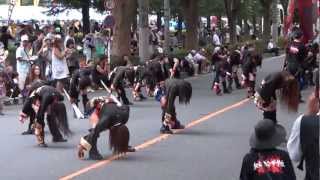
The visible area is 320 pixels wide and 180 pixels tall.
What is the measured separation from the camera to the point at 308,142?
7.15 meters

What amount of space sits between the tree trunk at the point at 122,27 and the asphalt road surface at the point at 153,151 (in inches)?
445

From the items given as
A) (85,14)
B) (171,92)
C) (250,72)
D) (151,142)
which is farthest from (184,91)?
(85,14)

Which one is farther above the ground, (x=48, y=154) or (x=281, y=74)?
(x=281, y=74)

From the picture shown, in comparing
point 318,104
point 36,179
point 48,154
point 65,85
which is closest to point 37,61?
point 65,85

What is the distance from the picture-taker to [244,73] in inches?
861

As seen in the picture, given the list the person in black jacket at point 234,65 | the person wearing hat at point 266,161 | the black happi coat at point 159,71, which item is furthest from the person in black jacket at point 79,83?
the person wearing hat at point 266,161

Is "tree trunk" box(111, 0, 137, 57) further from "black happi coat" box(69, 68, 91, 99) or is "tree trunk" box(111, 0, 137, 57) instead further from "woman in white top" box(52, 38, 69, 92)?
"black happi coat" box(69, 68, 91, 99)

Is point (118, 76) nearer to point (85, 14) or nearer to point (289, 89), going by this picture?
point (289, 89)

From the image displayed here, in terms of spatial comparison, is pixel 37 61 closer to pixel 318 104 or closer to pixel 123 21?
pixel 123 21

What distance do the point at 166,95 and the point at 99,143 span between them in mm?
1764

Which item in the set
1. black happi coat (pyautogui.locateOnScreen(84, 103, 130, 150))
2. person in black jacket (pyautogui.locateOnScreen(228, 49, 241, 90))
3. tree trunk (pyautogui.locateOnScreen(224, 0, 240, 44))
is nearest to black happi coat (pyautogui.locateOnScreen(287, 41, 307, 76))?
person in black jacket (pyautogui.locateOnScreen(228, 49, 241, 90))

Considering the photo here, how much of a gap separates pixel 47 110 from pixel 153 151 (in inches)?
80.8

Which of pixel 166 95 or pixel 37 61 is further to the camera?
pixel 37 61

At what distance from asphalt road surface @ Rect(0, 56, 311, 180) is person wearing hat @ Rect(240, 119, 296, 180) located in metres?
4.23
